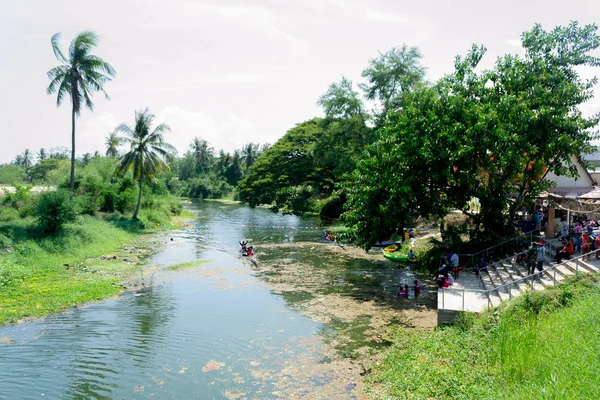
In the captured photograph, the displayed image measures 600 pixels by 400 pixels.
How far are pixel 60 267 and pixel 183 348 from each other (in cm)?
1411

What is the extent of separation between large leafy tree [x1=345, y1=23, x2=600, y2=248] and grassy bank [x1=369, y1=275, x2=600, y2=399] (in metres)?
7.65

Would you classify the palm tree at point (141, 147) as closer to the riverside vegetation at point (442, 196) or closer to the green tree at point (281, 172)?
the riverside vegetation at point (442, 196)

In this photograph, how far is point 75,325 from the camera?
50.3 feet

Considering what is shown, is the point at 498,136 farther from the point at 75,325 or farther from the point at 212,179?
the point at 212,179

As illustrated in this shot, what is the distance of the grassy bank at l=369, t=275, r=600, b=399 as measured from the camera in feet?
29.3

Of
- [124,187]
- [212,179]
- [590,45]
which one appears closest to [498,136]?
[590,45]

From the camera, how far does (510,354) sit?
10781 mm

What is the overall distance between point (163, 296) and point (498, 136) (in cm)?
1775

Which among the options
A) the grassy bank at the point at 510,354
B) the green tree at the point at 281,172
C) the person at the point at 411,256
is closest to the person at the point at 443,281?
the grassy bank at the point at 510,354

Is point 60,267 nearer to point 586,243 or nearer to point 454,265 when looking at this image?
point 454,265

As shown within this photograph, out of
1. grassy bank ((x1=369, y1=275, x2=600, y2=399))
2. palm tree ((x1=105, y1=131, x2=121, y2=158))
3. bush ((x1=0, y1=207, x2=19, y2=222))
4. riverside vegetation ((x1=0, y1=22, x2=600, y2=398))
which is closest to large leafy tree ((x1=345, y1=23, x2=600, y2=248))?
riverside vegetation ((x1=0, y1=22, x2=600, y2=398))

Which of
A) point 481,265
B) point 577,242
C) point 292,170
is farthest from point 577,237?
point 292,170

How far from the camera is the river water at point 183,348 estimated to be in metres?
11.0

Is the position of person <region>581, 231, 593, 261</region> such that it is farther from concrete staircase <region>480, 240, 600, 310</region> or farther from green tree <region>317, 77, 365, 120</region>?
green tree <region>317, 77, 365, 120</region>
